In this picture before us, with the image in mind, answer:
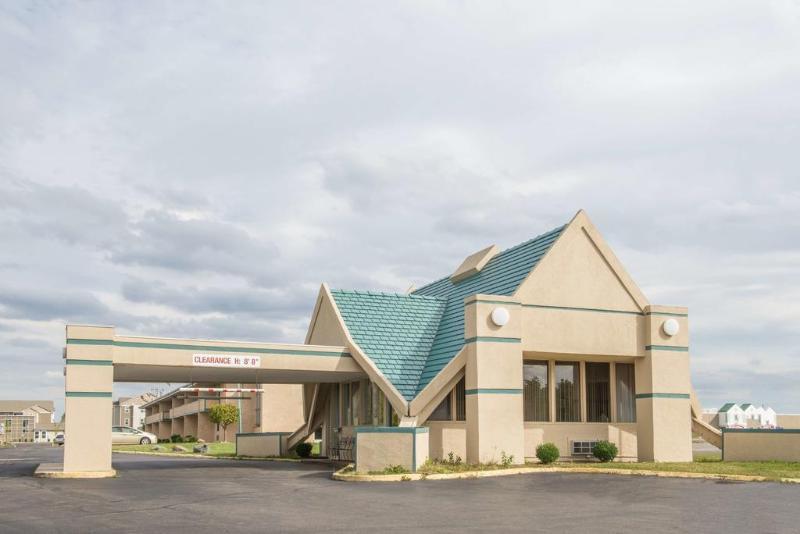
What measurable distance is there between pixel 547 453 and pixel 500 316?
454cm

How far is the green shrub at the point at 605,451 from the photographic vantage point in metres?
29.1

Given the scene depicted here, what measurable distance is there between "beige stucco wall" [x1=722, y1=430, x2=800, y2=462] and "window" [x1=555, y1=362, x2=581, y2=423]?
522cm

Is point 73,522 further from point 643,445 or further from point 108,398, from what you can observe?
point 643,445

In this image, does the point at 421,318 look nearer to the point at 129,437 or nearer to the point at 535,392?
the point at 535,392

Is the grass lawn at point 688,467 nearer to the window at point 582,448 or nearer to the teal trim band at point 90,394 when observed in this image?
the window at point 582,448

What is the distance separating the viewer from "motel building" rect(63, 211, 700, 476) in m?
27.3

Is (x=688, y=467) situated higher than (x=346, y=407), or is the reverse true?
(x=346, y=407)

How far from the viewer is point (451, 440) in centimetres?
2880

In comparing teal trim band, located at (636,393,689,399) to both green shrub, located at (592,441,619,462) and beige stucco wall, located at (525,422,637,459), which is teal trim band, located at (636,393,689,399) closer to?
beige stucco wall, located at (525,422,637,459)

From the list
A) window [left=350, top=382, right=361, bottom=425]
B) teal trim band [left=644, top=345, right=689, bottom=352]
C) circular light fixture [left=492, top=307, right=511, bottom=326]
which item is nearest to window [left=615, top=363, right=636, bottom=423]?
teal trim band [left=644, top=345, right=689, bottom=352]

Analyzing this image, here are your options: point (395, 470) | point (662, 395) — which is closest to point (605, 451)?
point (662, 395)

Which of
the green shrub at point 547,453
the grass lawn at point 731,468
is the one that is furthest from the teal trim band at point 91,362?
the grass lawn at point 731,468

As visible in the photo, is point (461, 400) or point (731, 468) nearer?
point (731, 468)

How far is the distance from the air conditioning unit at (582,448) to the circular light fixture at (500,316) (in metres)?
5.53
